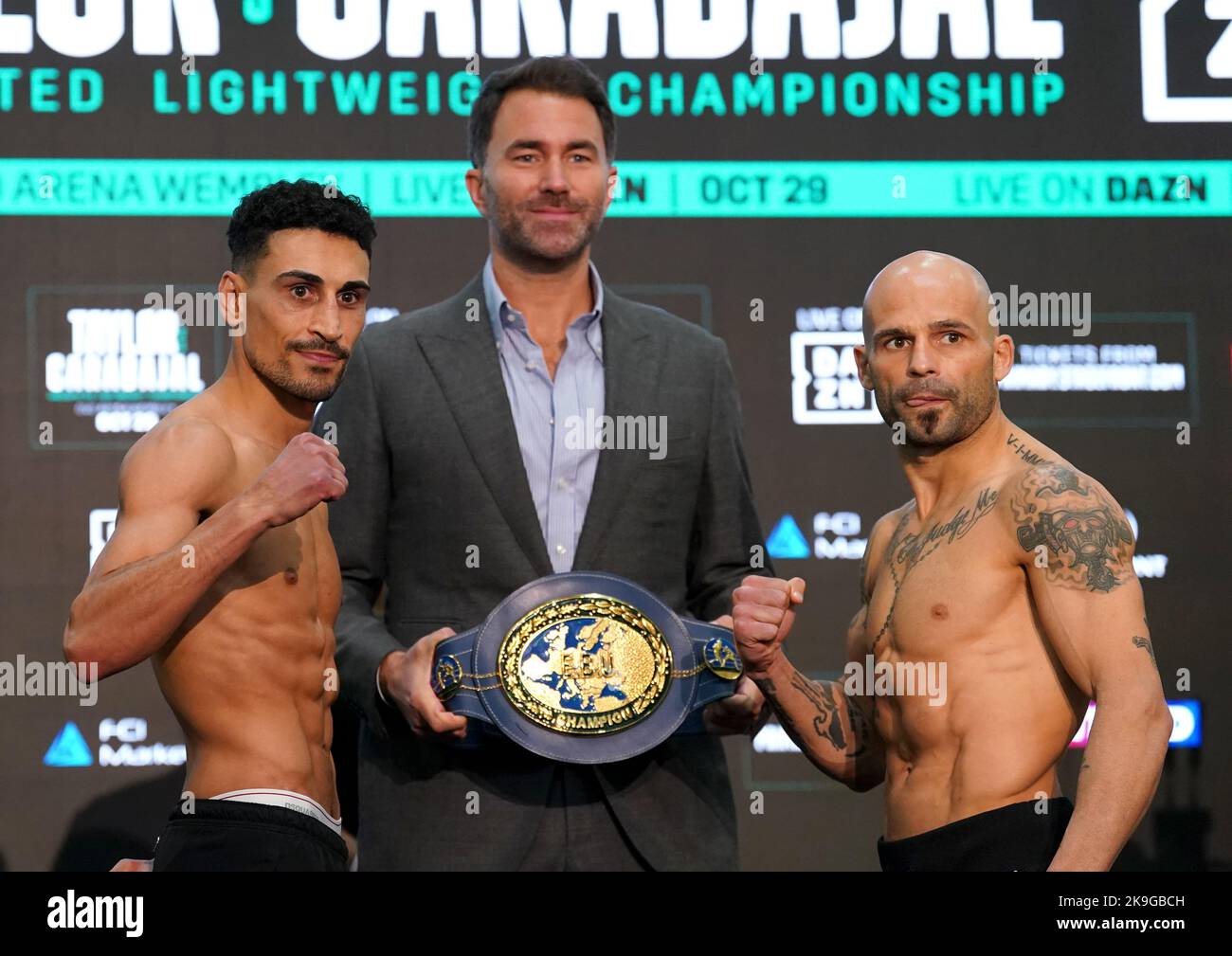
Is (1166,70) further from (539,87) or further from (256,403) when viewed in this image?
(256,403)

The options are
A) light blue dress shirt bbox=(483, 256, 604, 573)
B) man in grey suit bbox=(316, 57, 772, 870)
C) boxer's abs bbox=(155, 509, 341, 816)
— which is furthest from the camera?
light blue dress shirt bbox=(483, 256, 604, 573)

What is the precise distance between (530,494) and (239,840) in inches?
32.6

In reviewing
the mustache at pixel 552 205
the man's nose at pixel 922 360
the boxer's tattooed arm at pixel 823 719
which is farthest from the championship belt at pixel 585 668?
the mustache at pixel 552 205

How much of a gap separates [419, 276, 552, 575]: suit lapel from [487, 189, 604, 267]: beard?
0.17 m

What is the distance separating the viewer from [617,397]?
2865 millimetres

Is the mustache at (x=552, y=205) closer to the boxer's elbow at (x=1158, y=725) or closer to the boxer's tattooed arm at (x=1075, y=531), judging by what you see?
the boxer's tattooed arm at (x=1075, y=531)

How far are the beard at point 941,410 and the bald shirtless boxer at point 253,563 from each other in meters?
0.89

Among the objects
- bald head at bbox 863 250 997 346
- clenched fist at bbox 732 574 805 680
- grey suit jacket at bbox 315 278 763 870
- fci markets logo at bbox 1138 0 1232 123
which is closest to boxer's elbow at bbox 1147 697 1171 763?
clenched fist at bbox 732 574 805 680

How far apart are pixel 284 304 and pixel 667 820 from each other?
1.14 m

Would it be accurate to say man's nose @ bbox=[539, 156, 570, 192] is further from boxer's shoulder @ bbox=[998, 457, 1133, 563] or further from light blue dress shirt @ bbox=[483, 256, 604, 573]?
boxer's shoulder @ bbox=[998, 457, 1133, 563]

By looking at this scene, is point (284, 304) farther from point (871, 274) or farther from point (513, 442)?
point (871, 274)

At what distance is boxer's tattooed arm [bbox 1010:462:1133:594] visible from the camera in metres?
2.24

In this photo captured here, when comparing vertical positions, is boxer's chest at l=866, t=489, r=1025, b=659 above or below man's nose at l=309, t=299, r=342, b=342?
below
